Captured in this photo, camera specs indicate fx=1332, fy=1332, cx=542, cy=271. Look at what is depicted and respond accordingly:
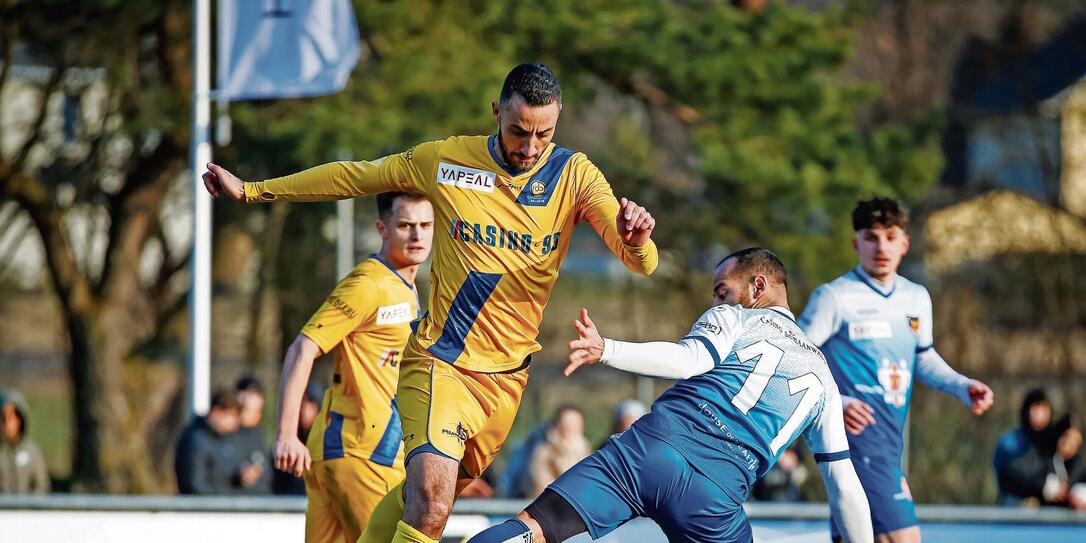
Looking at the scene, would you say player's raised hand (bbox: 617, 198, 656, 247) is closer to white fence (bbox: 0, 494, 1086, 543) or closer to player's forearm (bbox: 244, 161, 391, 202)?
player's forearm (bbox: 244, 161, 391, 202)

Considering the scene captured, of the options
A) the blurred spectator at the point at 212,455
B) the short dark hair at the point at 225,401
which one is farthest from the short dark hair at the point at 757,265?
the short dark hair at the point at 225,401

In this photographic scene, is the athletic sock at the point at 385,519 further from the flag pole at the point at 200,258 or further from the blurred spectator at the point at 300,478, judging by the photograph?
the flag pole at the point at 200,258

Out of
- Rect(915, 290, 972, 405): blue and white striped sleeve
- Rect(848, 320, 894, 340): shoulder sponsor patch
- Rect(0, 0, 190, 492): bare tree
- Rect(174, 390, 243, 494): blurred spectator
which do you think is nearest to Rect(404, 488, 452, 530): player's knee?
Rect(848, 320, 894, 340): shoulder sponsor patch

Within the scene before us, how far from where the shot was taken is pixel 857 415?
6.68 m

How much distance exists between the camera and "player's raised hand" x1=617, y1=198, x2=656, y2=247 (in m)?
4.90

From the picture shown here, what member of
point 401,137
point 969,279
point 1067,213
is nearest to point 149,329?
point 401,137

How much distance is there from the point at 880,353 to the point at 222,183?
3520 mm

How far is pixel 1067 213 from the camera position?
16.5 meters

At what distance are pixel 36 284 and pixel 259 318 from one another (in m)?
4.72

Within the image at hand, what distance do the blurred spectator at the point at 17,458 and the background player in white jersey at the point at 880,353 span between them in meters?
7.08

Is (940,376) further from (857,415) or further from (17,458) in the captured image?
(17,458)

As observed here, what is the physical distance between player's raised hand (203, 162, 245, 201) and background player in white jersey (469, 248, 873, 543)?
1650 millimetres

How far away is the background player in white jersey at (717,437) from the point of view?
4.95 metres

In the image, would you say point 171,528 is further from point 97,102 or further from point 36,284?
point 36,284
